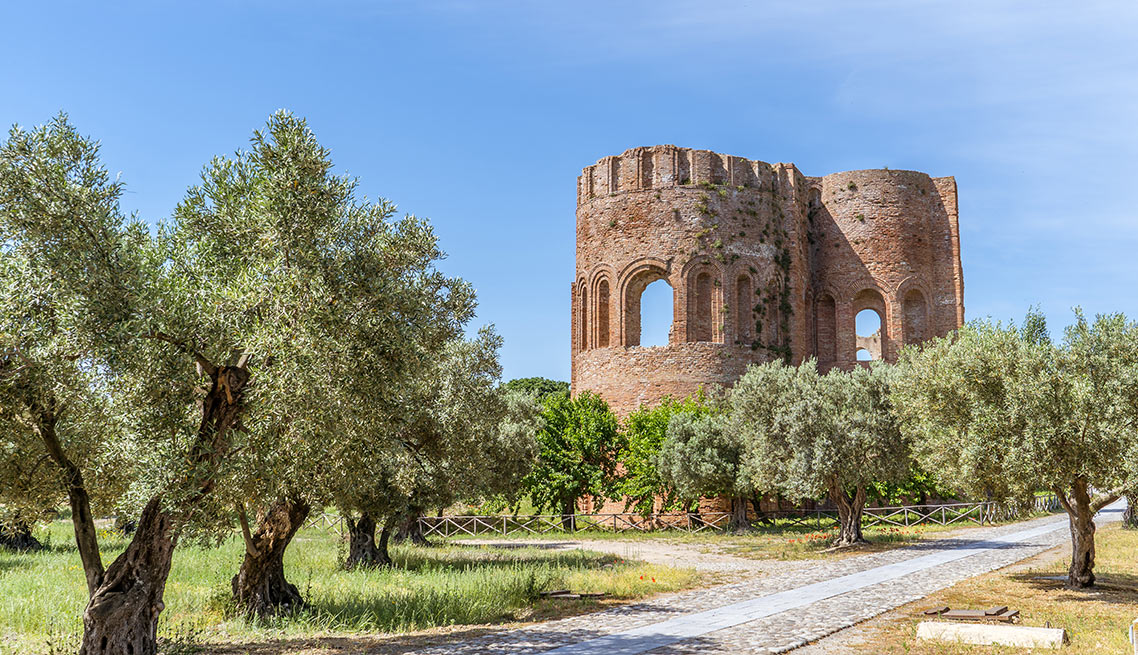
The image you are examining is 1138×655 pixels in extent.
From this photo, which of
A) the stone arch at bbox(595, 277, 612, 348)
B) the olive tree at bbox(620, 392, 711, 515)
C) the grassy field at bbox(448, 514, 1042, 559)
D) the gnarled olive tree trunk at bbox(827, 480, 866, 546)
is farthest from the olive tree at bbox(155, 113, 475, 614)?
the stone arch at bbox(595, 277, 612, 348)

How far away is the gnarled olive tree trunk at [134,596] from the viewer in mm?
7402

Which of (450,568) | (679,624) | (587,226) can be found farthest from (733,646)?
(587,226)

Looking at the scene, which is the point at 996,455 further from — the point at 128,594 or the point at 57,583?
the point at 57,583

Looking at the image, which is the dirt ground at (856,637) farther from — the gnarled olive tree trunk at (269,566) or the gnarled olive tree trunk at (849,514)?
the gnarled olive tree trunk at (849,514)

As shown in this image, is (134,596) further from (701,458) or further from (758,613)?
(701,458)

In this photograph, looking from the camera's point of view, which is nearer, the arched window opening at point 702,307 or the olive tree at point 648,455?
the olive tree at point 648,455

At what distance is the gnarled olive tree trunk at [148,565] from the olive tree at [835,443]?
1482cm

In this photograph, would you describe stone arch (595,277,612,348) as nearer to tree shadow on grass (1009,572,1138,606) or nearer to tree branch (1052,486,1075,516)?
tree shadow on grass (1009,572,1138,606)

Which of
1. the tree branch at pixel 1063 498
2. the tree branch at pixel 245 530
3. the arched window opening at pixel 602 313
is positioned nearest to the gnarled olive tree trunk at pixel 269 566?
the tree branch at pixel 245 530

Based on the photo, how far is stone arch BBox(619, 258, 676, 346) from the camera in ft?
105

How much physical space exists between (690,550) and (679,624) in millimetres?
11129

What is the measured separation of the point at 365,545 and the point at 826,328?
24.7 m

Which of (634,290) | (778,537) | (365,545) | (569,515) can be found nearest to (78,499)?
(365,545)

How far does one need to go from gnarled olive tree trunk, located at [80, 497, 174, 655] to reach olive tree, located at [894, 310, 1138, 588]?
32.6 feet
